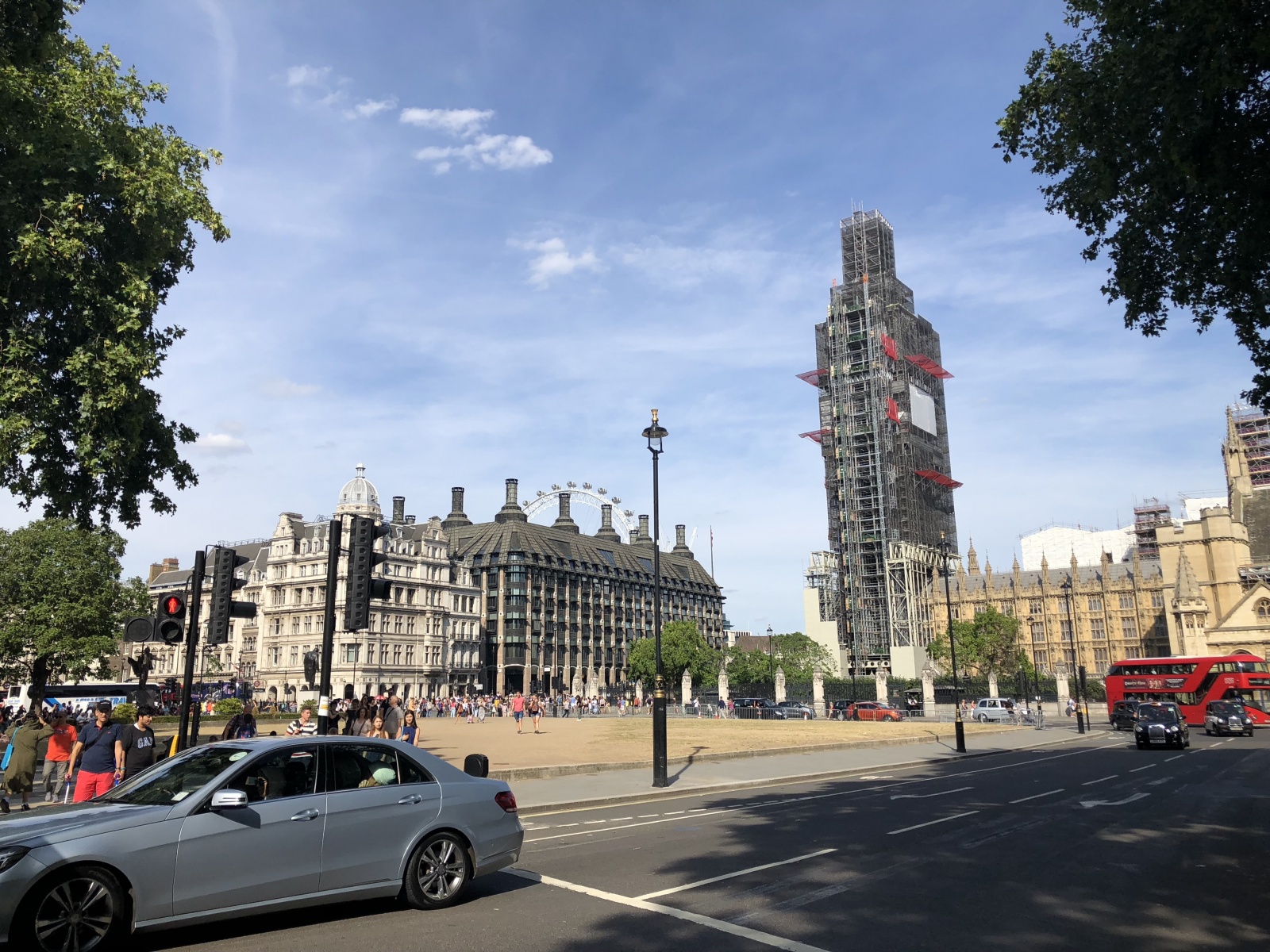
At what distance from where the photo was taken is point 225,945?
275 inches

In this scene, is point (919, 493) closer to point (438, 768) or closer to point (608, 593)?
point (608, 593)

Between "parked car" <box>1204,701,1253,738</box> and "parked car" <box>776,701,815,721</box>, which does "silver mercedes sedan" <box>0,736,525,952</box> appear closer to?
"parked car" <box>1204,701,1253,738</box>

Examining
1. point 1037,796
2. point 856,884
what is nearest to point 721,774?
point 1037,796

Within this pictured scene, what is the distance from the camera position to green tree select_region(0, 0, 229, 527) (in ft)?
57.9

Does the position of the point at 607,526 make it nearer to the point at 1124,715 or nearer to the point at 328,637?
the point at 1124,715

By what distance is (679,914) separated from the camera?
8148mm

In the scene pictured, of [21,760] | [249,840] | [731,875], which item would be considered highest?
[249,840]

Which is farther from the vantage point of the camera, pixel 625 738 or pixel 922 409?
pixel 922 409

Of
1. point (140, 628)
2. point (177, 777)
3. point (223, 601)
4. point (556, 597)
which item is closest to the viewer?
point (177, 777)

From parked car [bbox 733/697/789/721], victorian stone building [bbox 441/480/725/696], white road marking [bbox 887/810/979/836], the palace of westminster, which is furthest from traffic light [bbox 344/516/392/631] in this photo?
victorian stone building [bbox 441/480/725/696]

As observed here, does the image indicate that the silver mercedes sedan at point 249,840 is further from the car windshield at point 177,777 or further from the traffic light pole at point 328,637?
the traffic light pole at point 328,637

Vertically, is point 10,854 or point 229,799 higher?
point 229,799

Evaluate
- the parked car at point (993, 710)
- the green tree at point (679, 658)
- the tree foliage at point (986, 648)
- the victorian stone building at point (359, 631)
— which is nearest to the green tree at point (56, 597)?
the victorian stone building at point (359, 631)

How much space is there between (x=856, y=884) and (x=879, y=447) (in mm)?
98470
